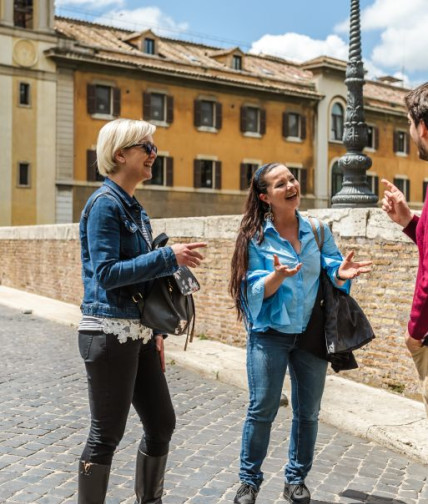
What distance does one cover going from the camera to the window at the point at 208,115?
1463 inches

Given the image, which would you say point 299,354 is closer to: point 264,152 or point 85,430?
point 85,430

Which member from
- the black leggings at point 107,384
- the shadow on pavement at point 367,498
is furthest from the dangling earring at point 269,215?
the shadow on pavement at point 367,498

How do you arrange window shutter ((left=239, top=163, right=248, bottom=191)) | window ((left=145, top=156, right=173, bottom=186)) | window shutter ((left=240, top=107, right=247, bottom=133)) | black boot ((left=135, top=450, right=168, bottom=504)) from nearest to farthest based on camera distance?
black boot ((left=135, top=450, right=168, bottom=504))
window ((left=145, top=156, right=173, bottom=186))
window shutter ((left=240, top=107, right=247, bottom=133))
window shutter ((left=239, top=163, right=248, bottom=191))

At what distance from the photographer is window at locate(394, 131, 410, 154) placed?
46.3 metres

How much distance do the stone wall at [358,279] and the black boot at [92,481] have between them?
4.07 m

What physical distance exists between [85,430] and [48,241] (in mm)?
12550

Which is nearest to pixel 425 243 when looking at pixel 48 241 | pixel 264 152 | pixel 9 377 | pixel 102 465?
pixel 102 465

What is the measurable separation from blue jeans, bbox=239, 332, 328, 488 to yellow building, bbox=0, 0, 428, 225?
2841cm

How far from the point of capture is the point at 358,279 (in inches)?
290

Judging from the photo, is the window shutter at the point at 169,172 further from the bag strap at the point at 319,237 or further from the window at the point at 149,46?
the bag strap at the point at 319,237

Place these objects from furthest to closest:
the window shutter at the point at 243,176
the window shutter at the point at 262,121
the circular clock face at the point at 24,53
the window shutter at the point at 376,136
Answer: the window shutter at the point at 376,136
the window shutter at the point at 262,121
the window shutter at the point at 243,176
the circular clock face at the point at 24,53

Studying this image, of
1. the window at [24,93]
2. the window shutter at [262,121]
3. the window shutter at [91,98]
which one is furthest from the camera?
the window shutter at [262,121]

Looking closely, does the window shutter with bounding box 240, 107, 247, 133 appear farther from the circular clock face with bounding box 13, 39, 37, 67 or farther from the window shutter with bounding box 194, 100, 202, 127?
the circular clock face with bounding box 13, 39, 37, 67

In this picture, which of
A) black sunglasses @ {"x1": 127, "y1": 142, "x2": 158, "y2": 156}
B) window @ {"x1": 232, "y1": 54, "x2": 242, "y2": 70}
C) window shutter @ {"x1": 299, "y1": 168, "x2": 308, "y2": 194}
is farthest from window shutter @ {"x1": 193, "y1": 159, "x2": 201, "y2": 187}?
black sunglasses @ {"x1": 127, "y1": 142, "x2": 158, "y2": 156}
